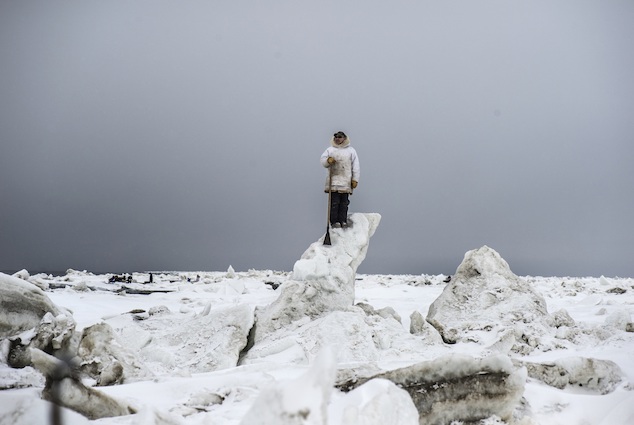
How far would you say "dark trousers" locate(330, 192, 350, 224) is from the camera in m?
6.53

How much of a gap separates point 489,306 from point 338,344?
2733 mm

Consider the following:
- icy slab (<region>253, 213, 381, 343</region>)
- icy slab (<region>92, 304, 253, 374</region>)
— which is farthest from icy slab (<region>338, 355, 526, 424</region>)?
icy slab (<region>253, 213, 381, 343</region>)

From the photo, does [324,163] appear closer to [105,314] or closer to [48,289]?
[105,314]

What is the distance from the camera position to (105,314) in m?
5.87

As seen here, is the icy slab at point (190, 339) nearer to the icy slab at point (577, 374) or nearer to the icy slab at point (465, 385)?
the icy slab at point (465, 385)

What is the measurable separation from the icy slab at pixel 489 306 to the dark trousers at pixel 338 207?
68.6 inches

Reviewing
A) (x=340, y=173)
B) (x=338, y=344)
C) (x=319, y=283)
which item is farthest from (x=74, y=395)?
(x=340, y=173)

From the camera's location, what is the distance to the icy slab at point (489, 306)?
491cm

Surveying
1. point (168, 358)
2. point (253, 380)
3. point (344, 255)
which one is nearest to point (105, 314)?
point (168, 358)

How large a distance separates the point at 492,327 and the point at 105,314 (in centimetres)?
464

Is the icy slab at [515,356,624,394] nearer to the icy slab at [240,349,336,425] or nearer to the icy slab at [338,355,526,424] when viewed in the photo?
the icy slab at [338,355,526,424]

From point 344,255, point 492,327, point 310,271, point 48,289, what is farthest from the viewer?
point 48,289

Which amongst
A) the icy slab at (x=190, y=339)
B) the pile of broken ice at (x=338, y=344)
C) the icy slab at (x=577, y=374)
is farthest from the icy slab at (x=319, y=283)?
the icy slab at (x=577, y=374)

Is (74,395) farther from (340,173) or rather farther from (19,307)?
(340,173)
